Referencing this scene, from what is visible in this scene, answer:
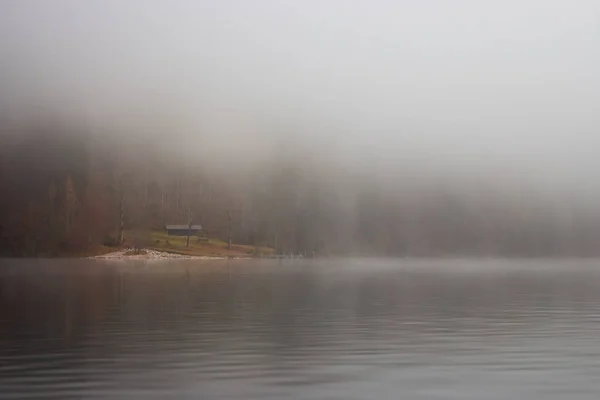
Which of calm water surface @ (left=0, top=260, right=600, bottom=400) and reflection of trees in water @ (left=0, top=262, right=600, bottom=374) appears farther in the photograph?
reflection of trees in water @ (left=0, top=262, right=600, bottom=374)

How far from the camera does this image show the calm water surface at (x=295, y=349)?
25.3m

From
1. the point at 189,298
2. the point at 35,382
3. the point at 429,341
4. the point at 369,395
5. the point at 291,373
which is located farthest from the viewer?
the point at 189,298

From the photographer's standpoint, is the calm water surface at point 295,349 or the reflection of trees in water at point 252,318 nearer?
the calm water surface at point 295,349

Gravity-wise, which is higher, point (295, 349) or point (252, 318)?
point (295, 349)

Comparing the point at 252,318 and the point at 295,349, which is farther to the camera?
the point at 252,318

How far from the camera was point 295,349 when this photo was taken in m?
34.9

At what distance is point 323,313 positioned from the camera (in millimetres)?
54094

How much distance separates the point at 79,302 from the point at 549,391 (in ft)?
146

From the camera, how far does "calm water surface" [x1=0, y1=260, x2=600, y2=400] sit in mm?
25328

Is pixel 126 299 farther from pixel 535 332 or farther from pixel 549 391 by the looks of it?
pixel 549 391

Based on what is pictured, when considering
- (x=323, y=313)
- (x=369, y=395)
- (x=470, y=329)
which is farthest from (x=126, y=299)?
(x=369, y=395)

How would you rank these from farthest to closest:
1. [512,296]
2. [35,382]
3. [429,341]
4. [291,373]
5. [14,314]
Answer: [512,296], [14,314], [429,341], [291,373], [35,382]

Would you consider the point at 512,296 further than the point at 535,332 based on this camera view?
Yes

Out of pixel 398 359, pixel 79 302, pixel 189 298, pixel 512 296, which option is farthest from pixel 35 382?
pixel 512 296
